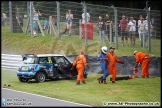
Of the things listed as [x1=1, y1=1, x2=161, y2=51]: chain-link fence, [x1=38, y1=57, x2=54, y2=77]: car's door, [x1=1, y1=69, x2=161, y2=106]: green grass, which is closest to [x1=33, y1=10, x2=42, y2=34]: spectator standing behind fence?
[x1=1, y1=1, x2=161, y2=51]: chain-link fence

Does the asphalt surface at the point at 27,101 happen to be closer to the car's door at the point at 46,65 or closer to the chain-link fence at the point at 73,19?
the car's door at the point at 46,65

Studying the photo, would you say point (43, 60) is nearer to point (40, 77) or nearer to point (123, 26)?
point (40, 77)

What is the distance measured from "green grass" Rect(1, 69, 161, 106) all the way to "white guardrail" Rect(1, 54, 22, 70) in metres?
1.91

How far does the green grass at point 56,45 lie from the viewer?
77.4 ft

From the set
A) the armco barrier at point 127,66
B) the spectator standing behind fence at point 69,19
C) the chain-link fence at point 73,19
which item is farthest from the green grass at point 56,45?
the armco barrier at point 127,66

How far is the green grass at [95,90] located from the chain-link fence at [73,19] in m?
4.93

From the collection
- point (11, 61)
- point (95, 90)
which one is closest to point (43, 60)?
point (95, 90)

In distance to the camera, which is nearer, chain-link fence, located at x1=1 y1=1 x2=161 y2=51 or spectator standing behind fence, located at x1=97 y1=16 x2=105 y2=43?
chain-link fence, located at x1=1 y1=1 x2=161 y2=51

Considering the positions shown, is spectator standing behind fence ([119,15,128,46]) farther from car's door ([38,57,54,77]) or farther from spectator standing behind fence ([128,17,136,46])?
car's door ([38,57,54,77])

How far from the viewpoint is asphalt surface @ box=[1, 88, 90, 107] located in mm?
12762

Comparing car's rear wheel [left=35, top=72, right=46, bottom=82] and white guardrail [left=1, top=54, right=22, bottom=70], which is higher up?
white guardrail [left=1, top=54, right=22, bottom=70]

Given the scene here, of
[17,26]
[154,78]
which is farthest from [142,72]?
[17,26]

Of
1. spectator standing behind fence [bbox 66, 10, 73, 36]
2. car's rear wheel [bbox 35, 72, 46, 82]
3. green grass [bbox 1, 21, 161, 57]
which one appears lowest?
car's rear wheel [bbox 35, 72, 46, 82]

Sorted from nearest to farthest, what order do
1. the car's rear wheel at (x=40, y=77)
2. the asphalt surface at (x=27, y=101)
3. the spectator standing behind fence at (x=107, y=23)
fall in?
the asphalt surface at (x=27, y=101), the car's rear wheel at (x=40, y=77), the spectator standing behind fence at (x=107, y=23)
